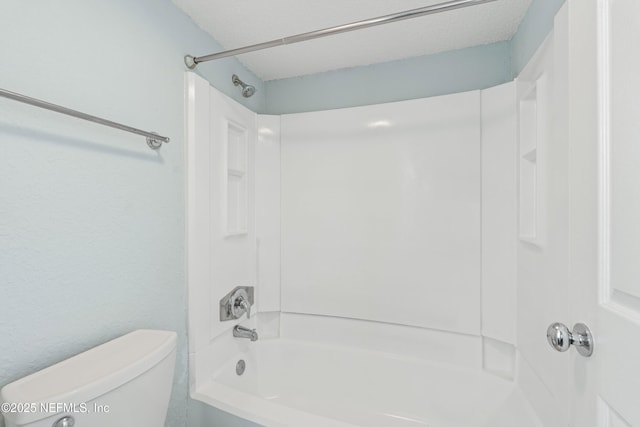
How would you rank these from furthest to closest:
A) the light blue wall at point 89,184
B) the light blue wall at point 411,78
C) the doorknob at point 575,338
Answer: the light blue wall at point 411,78 → the light blue wall at point 89,184 → the doorknob at point 575,338

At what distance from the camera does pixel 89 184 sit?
93 centimetres

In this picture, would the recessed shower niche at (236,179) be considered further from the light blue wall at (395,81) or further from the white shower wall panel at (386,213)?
the light blue wall at (395,81)

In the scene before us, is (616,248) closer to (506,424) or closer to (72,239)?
(506,424)

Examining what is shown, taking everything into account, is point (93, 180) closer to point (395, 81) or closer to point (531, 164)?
point (395, 81)

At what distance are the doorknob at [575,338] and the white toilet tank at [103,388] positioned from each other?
1.07 m

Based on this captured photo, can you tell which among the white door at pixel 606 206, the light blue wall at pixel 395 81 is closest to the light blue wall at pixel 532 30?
the light blue wall at pixel 395 81

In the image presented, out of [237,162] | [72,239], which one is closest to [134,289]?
[72,239]

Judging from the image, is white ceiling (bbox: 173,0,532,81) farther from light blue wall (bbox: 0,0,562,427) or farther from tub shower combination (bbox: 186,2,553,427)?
tub shower combination (bbox: 186,2,553,427)

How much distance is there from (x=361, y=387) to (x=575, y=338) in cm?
135

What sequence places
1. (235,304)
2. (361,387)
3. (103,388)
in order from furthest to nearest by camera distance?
(361,387)
(235,304)
(103,388)

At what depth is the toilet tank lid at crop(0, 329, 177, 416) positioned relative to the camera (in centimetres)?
68

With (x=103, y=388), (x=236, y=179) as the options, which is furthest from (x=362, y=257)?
(x=103, y=388)

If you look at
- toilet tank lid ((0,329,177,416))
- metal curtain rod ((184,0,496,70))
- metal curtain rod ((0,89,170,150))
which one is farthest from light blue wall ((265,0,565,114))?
toilet tank lid ((0,329,177,416))

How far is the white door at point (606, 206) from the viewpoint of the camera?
52 centimetres
